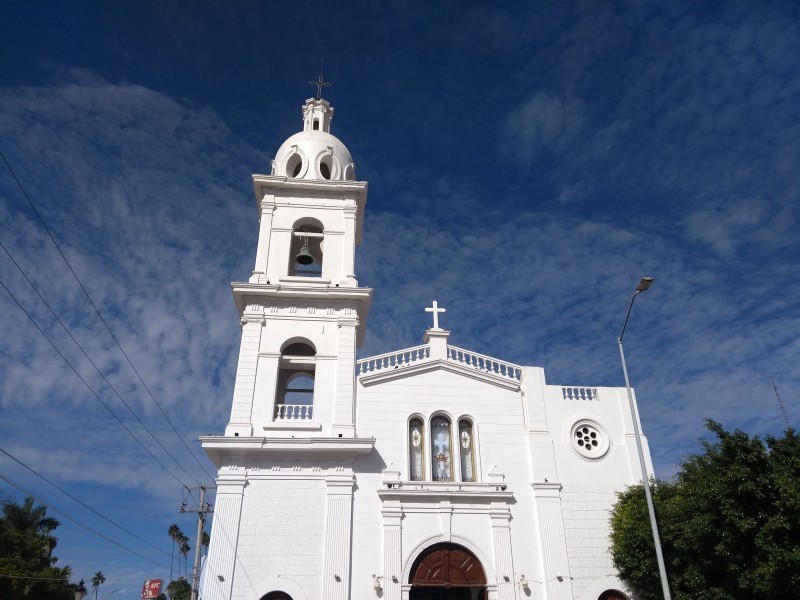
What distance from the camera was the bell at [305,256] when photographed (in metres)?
22.4

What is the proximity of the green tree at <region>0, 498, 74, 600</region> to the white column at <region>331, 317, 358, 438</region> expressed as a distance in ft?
71.1

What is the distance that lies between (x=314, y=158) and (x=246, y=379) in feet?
31.2

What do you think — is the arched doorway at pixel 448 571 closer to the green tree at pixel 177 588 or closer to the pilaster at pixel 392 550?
the pilaster at pixel 392 550

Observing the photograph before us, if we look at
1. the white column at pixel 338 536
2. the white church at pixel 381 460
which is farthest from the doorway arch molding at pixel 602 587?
the white column at pixel 338 536

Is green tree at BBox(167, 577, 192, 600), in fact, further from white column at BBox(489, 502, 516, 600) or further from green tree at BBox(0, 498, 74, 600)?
white column at BBox(489, 502, 516, 600)

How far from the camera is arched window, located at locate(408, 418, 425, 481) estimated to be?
19.7 meters

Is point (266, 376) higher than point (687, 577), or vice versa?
point (266, 376)

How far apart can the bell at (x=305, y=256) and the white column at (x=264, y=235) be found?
1.20 m

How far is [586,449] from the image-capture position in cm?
2077

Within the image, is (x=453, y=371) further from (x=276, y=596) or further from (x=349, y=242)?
(x=276, y=596)

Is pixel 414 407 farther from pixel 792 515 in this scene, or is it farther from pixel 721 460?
pixel 792 515

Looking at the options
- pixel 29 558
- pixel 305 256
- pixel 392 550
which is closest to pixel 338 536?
pixel 392 550

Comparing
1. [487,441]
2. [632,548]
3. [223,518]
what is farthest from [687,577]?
[223,518]

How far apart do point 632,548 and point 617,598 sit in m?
1.69
